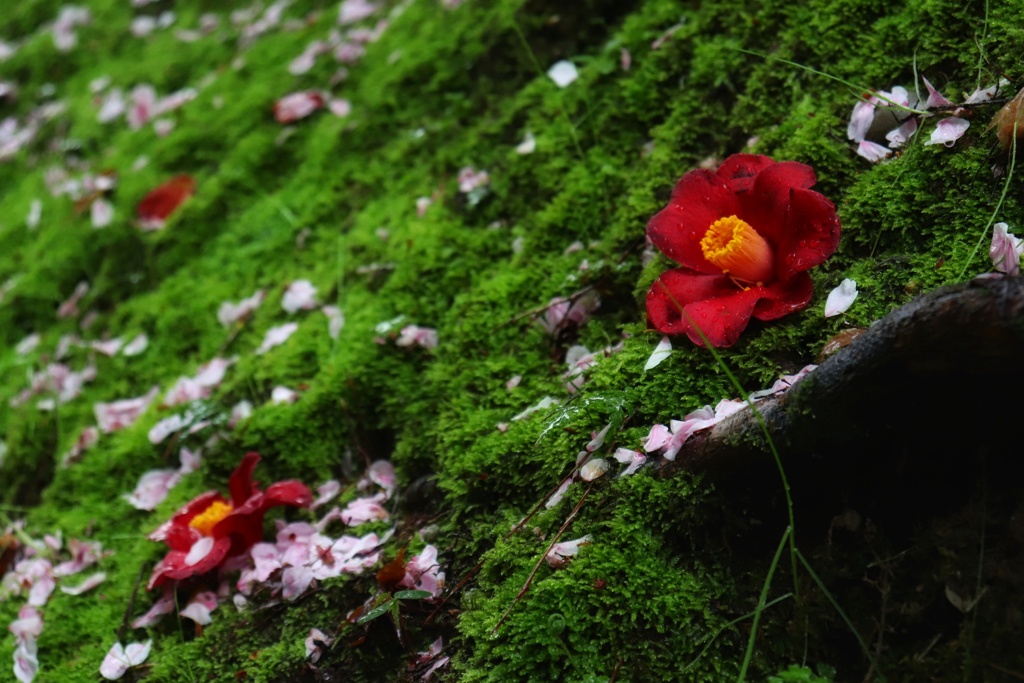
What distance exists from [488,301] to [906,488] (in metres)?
1.18

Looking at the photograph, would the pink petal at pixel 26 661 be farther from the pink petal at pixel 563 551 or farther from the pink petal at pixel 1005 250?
the pink petal at pixel 1005 250

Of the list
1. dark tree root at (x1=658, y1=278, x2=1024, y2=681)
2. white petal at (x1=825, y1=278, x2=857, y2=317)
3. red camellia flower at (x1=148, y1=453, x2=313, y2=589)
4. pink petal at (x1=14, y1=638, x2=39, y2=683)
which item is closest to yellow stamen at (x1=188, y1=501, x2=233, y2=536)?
red camellia flower at (x1=148, y1=453, x2=313, y2=589)

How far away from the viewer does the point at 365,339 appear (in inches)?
93.7

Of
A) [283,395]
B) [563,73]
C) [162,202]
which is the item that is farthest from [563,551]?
[162,202]

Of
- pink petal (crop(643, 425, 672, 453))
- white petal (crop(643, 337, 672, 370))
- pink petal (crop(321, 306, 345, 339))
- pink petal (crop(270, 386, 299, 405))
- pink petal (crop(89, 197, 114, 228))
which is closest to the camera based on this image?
pink petal (crop(643, 425, 672, 453))

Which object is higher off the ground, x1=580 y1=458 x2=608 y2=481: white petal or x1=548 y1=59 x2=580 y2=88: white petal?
x1=548 y1=59 x2=580 y2=88: white petal

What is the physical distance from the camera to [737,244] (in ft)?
5.64

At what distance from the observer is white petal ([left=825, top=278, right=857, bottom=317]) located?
166 cm

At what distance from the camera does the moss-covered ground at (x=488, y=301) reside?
156 centimetres

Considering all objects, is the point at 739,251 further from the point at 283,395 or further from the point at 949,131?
the point at 283,395

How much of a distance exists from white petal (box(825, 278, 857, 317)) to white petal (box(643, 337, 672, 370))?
330 mm

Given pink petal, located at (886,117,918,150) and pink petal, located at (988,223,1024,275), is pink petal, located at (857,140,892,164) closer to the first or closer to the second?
pink petal, located at (886,117,918,150)

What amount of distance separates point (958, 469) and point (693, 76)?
1358mm

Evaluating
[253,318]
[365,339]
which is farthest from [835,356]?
[253,318]
